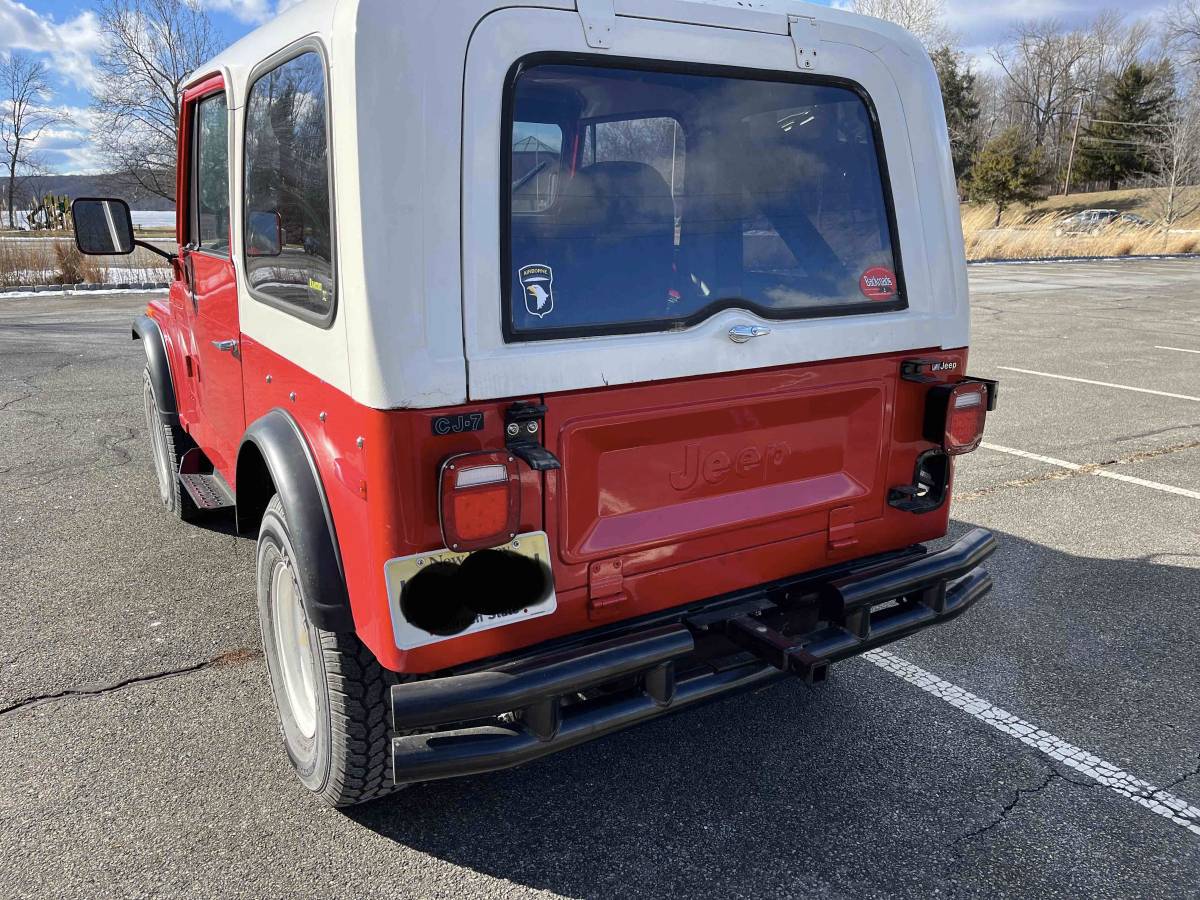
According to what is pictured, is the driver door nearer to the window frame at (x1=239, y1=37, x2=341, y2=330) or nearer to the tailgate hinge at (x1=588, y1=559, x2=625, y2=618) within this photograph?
the window frame at (x1=239, y1=37, x2=341, y2=330)

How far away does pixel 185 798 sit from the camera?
266cm

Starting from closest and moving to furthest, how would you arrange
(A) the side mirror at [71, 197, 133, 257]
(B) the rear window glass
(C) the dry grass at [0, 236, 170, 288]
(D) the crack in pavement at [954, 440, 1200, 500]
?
(B) the rear window glass, (A) the side mirror at [71, 197, 133, 257], (D) the crack in pavement at [954, 440, 1200, 500], (C) the dry grass at [0, 236, 170, 288]

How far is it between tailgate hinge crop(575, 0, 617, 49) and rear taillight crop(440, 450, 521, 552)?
103cm

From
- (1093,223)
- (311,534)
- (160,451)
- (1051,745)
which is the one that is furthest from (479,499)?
(1093,223)

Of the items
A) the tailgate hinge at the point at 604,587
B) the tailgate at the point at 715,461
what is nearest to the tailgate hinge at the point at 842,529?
the tailgate at the point at 715,461

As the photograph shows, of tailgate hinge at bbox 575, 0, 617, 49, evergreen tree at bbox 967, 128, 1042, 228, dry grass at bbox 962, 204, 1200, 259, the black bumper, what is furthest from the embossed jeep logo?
evergreen tree at bbox 967, 128, 1042, 228

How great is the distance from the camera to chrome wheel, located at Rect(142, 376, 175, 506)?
477cm

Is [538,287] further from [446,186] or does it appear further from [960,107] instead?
[960,107]

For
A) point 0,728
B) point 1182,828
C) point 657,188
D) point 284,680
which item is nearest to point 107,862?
point 284,680

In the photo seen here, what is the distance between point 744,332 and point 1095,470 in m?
4.58

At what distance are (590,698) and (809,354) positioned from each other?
115 centimetres

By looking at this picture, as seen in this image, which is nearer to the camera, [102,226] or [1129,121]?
[102,226]

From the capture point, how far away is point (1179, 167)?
3531cm

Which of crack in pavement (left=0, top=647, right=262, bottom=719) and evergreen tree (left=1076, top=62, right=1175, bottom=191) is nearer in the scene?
crack in pavement (left=0, top=647, right=262, bottom=719)
